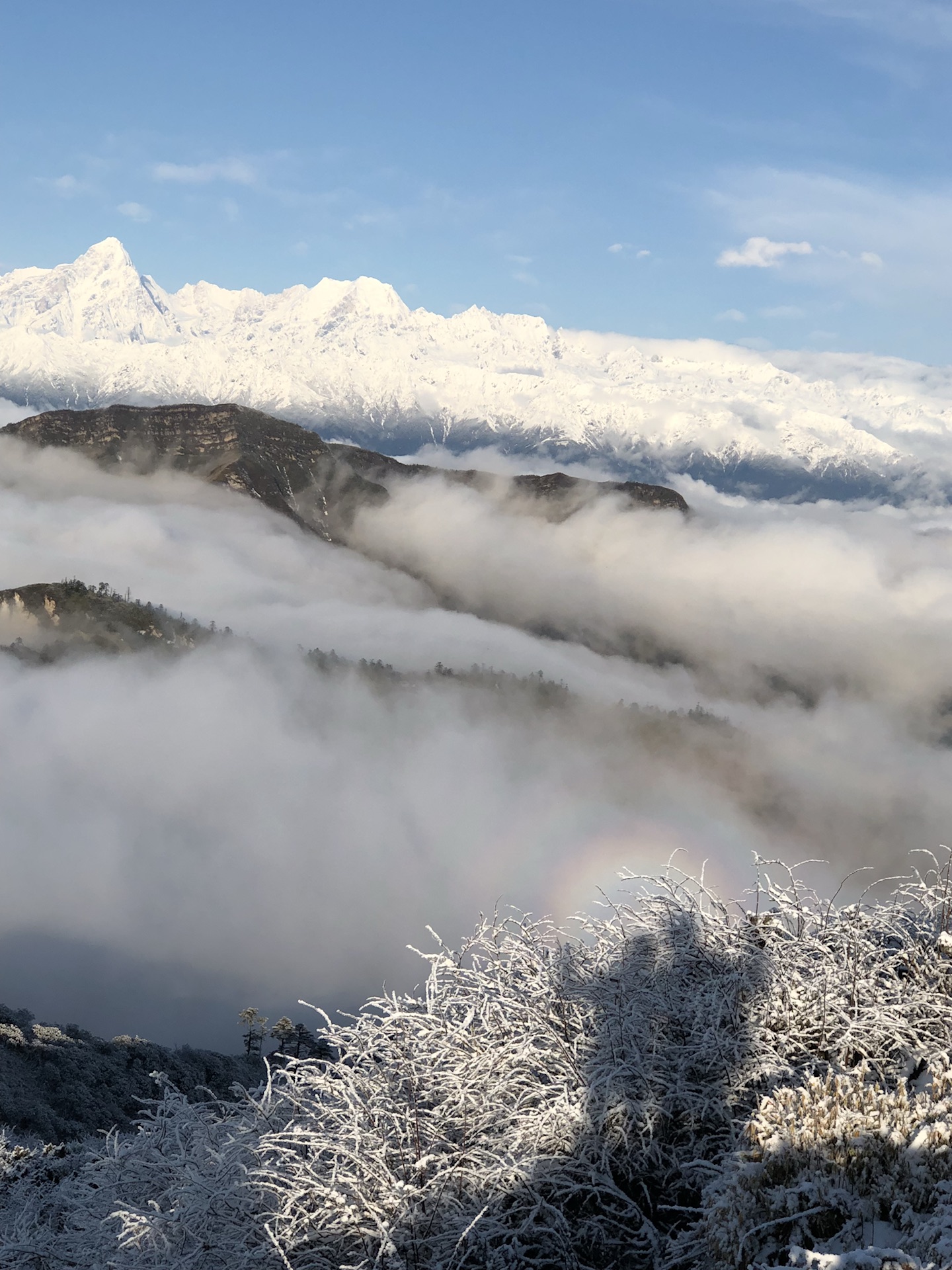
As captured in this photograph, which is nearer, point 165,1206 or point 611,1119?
point 611,1119

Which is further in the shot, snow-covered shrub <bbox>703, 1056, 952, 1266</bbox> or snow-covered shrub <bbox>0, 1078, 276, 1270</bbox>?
snow-covered shrub <bbox>0, 1078, 276, 1270</bbox>

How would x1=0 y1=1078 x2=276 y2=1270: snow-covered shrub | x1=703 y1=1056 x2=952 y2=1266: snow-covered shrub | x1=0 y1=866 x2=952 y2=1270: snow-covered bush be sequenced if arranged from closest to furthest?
x1=703 y1=1056 x2=952 y2=1266: snow-covered shrub, x1=0 y1=866 x2=952 y2=1270: snow-covered bush, x1=0 y1=1078 x2=276 y2=1270: snow-covered shrub

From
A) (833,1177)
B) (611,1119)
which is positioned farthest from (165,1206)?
(833,1177)

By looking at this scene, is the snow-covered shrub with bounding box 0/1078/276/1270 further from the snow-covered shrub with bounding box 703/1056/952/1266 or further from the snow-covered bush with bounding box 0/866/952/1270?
the snow-covered shrub with bounding box 703/1056/952/1266

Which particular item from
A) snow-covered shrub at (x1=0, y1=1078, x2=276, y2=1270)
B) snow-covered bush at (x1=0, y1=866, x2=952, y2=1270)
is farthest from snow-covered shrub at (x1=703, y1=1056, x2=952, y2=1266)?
snow-covered shrub at (x1=0, y1=1078, x2=276, y2=1270)

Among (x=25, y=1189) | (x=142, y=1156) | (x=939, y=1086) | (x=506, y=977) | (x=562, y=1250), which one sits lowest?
(x=25, y=1189)

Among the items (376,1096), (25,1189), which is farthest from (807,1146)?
(25,1189)

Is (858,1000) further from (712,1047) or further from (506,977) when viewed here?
(506,977)

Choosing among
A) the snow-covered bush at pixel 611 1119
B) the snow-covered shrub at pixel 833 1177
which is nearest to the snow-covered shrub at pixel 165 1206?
the snow-covered bush at pixel 611 1119

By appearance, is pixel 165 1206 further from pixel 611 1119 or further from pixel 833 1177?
pixel 833 1177
